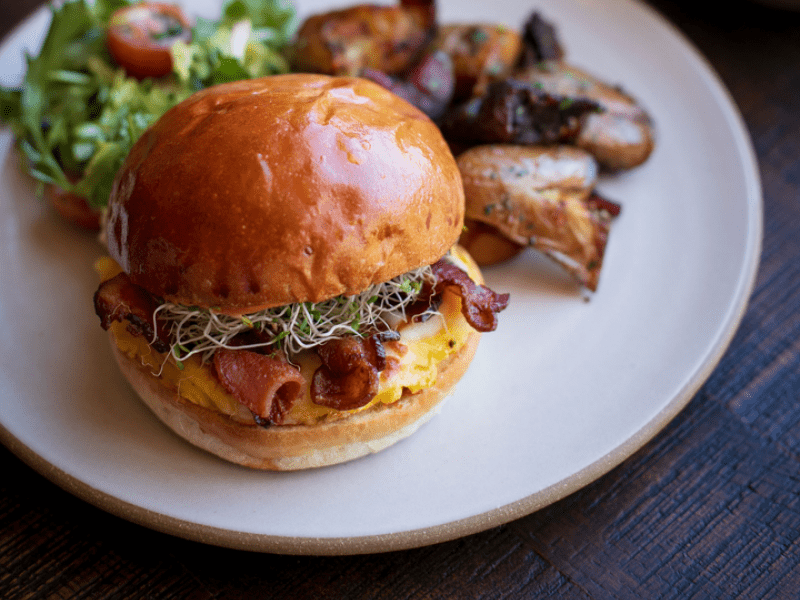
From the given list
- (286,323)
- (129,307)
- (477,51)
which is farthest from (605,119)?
(129,307)

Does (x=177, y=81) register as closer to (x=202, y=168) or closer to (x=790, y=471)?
(x=202, y=168)

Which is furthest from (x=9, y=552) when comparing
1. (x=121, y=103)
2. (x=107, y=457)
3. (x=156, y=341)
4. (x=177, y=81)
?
(x=177, y=81)

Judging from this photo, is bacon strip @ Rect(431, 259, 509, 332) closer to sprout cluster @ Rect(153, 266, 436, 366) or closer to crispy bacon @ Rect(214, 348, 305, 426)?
sprout cluster @ Rect(153, 266, 436, 366)

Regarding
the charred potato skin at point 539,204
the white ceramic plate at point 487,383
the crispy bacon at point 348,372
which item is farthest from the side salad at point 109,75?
the crispy bacon at point 348,372

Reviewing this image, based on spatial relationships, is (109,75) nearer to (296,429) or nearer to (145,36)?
(145,36)

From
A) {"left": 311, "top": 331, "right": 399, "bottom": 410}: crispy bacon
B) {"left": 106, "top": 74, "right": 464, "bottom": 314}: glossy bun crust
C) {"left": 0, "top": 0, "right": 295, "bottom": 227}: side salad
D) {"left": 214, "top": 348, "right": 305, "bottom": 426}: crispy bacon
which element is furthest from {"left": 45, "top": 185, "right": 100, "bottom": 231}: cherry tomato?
{"left": 311, "top": 331, "right": 399, "bottom": 410}: crispy bacon
